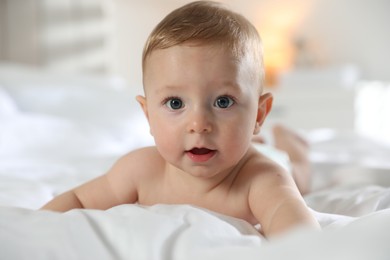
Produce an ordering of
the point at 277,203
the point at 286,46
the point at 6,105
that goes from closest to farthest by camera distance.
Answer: the point at 277,203 → the point at 6,105 → the point at 286,46

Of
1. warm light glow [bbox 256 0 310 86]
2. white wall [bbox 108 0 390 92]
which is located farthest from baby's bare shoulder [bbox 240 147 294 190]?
warm light glow [bbox 256 0 310 86]

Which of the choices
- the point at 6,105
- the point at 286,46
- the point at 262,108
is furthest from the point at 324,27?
the point at 262,108

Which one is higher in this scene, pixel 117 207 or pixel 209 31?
pixel 209 31

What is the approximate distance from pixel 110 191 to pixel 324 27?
3419mm

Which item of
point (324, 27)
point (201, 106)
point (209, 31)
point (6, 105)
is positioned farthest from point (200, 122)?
point (324, 27)

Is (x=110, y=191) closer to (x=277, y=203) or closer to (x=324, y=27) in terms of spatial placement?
(x=277, y=203)

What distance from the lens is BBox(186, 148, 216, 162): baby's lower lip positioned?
80 centimetres

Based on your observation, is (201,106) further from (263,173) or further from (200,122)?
(263,173)

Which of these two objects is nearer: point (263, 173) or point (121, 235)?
point (121, 235)

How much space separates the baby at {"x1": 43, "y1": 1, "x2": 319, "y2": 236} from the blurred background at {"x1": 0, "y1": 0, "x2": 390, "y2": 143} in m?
2.69

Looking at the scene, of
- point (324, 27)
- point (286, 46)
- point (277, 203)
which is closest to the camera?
point (277, 203)

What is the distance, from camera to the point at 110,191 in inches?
38.7

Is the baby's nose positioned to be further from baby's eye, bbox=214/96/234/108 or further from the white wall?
the white wall

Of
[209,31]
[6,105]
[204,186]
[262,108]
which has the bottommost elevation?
[6,105]
